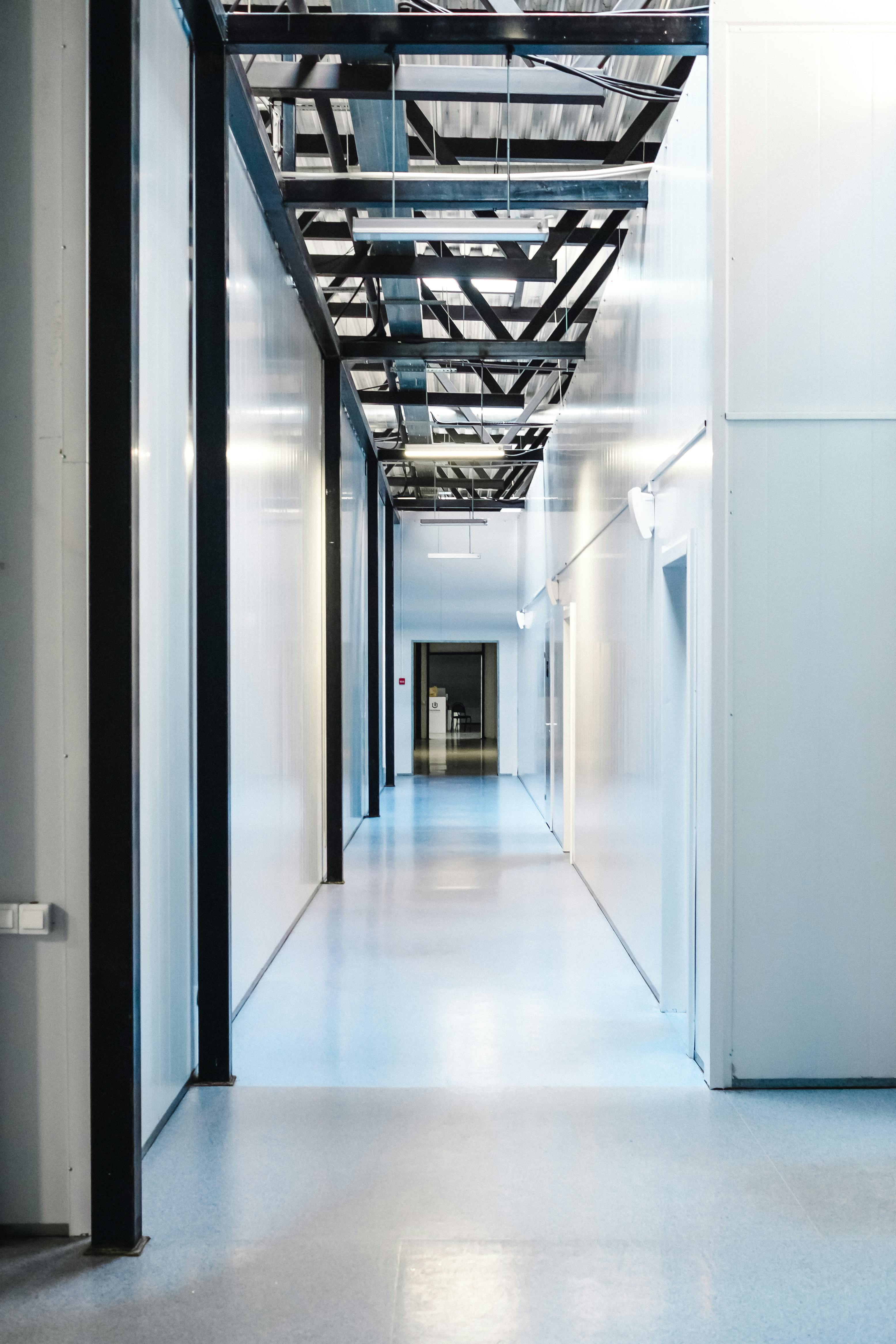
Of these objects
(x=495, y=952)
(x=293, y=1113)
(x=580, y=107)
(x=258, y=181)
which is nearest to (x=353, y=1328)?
(x=293, y=1113)

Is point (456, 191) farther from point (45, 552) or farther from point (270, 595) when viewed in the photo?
point (45, 552)

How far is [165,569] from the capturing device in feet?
12.6

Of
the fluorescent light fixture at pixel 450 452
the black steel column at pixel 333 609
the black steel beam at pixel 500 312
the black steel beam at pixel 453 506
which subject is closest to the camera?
the black steel column at pixel 333 609

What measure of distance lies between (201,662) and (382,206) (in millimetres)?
3070

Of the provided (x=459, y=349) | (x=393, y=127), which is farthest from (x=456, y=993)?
(x=459, y=349)

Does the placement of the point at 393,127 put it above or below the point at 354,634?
above

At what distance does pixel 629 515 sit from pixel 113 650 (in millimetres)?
4025

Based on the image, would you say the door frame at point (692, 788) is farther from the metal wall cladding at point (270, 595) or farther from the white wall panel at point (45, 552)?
the white wall panel at point (45, 552)

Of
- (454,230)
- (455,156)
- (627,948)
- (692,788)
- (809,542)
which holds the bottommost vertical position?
(627,948)

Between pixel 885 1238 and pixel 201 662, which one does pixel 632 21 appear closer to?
pixel 201 662

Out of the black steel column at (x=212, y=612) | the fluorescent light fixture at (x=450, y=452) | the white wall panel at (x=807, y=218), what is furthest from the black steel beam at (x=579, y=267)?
the black steel column at (x=212, y=612)

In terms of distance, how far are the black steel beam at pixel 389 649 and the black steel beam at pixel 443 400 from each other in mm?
4276

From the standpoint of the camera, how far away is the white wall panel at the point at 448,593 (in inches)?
685

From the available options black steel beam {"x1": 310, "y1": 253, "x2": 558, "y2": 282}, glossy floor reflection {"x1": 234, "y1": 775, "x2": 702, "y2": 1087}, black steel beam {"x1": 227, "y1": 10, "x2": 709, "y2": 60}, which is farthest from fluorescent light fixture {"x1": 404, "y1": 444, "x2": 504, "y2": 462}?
black steel beam {"x1": 227, "y1": 10, "x2": 709, "y2": 60}
